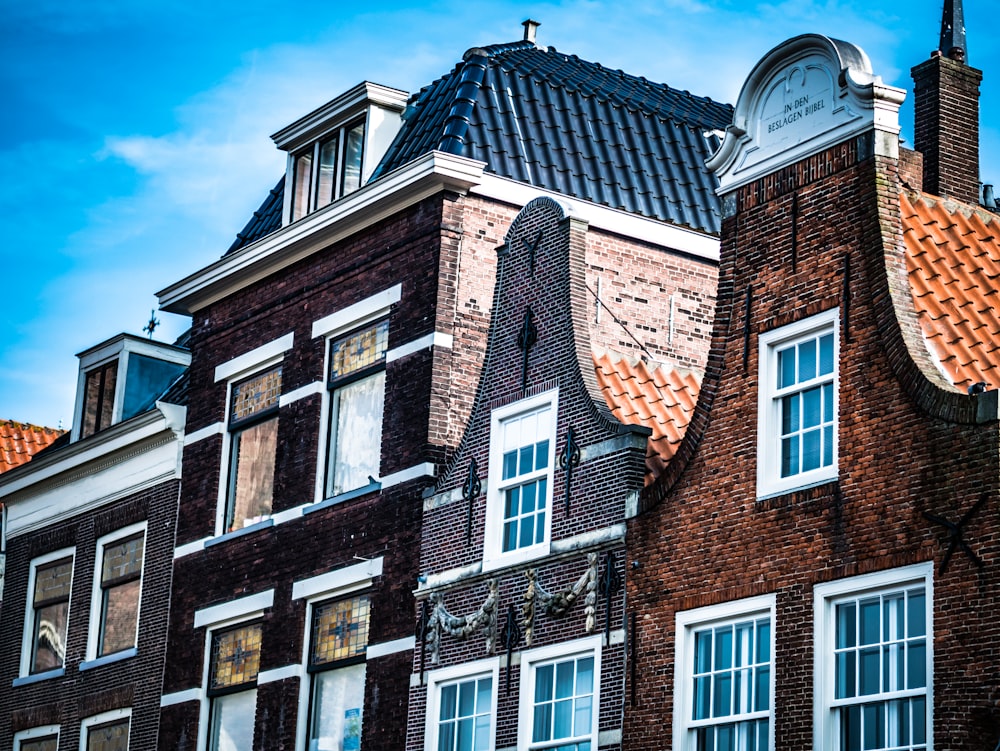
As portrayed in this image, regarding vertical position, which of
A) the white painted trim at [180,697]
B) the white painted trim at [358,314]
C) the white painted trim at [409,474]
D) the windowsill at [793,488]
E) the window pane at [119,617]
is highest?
the white painted trim at [358,314]

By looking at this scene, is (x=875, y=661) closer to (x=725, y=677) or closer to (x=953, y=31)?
(x=725, y=677)

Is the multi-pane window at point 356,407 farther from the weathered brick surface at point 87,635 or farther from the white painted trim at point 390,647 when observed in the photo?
the weathered brick surface at point 87,635

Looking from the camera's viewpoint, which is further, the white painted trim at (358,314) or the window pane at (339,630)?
the white painted trim at (358,314)

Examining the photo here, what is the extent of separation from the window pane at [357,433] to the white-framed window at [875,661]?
936cm

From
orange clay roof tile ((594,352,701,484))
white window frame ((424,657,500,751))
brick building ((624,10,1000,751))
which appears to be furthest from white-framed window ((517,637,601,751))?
orange clay roof tile ((594,352,701,484))

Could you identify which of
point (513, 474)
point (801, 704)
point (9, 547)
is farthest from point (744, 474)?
point (9, 547)

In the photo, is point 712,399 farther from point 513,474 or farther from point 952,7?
point 952,7

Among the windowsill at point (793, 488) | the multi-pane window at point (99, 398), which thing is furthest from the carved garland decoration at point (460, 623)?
the multi-pane window at point (99, 398)

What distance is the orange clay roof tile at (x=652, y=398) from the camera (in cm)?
2047

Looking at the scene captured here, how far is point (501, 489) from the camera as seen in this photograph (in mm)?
21922

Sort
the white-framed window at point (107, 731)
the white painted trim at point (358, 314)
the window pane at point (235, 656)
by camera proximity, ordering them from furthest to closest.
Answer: the white-framed window at point (107, 731), the window pane at point (235, 656), the white painted trim at point (358, 314)

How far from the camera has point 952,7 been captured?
22.2 metres

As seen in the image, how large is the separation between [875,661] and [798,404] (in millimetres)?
2851

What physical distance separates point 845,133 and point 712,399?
296cm
